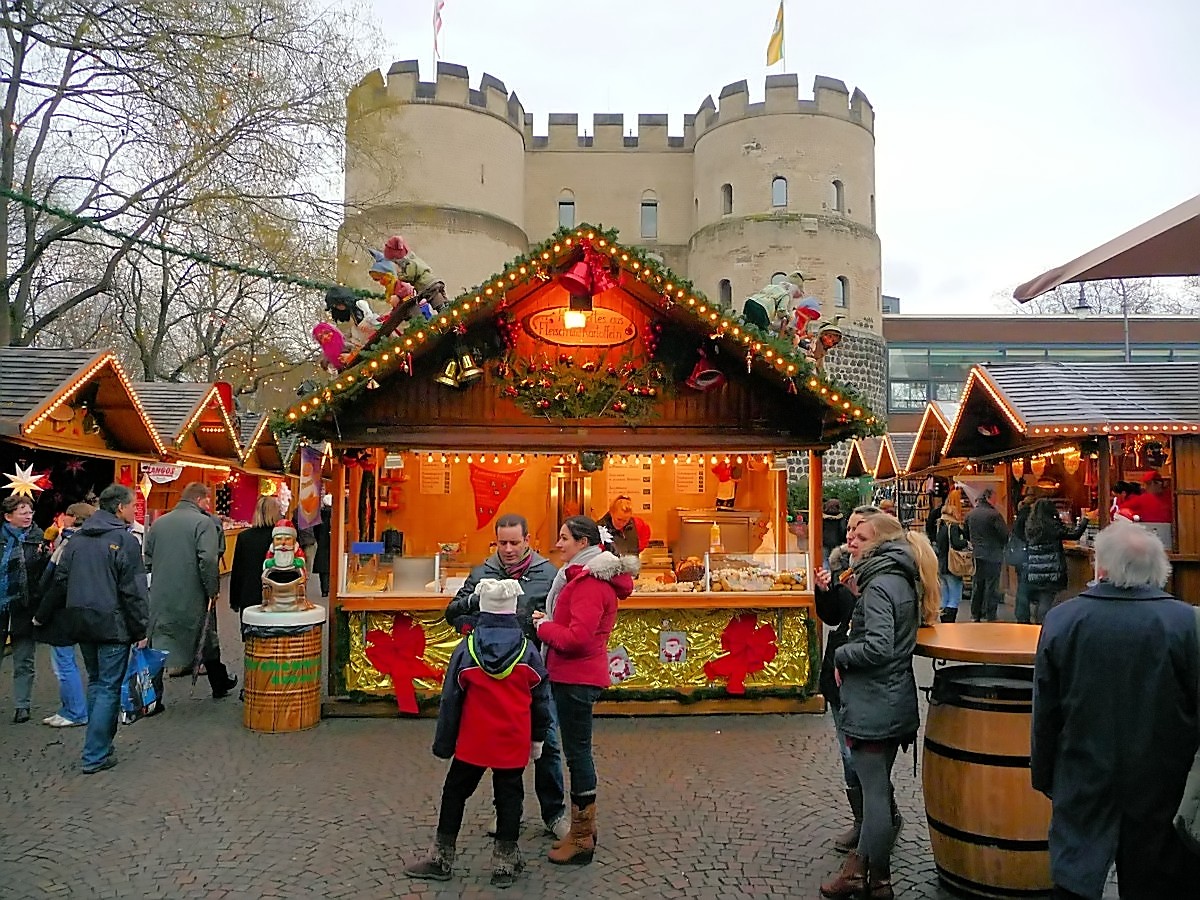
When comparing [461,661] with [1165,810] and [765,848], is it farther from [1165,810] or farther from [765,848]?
[1165,810]

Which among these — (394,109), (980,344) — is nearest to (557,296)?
(394,109)

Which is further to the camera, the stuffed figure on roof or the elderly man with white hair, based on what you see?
the stuffed figure on roof

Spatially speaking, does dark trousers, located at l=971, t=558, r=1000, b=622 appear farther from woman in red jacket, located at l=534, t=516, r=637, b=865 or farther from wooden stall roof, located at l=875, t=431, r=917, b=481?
wooden stall roof, located at l=875, t=431, r=917, b=481

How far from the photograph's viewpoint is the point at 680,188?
3466 centimetres

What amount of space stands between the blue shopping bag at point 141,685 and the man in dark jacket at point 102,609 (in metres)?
1.14

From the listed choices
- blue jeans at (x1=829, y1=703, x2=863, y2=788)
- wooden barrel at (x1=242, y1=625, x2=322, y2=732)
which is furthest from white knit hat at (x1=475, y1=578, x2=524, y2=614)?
wooden barrel at (x1=242, y1=625, x2=322, y2=732)

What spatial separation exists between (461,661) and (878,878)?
6.35 feet

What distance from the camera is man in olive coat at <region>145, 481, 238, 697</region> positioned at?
7410mm

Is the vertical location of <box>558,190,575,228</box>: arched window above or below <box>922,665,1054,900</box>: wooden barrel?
above

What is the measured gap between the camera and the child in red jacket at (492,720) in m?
3.97

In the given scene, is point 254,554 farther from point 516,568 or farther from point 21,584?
point 516,568

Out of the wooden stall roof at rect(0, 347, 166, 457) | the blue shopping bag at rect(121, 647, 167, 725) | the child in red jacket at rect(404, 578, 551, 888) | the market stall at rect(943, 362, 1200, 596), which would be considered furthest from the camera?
the market stall at rect(943, 362, 1200, 596)

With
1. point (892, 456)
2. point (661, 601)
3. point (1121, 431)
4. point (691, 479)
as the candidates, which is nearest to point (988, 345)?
point (892, 456)

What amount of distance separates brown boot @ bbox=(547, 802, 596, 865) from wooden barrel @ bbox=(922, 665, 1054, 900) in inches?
59.8
